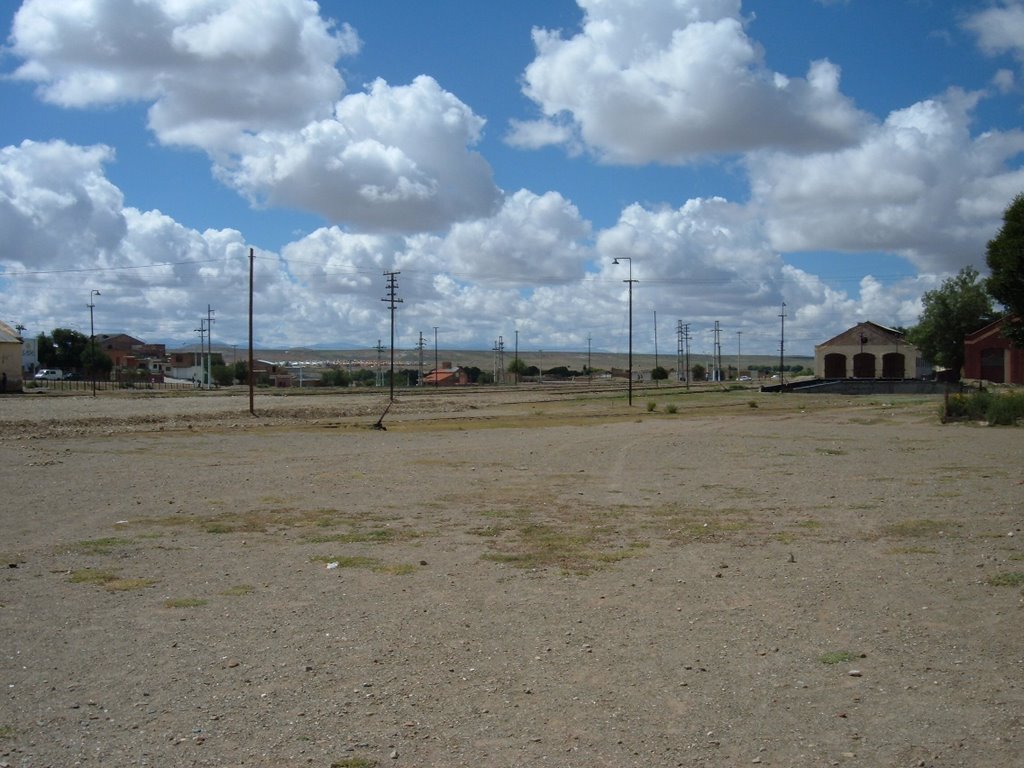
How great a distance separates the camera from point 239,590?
12.4 metres

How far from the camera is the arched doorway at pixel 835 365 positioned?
461 feet

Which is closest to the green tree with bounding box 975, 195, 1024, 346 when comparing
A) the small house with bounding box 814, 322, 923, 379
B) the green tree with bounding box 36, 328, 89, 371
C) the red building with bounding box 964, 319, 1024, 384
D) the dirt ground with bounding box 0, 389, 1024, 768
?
the dirt ground with bounding box 0, 389, 1024, 768

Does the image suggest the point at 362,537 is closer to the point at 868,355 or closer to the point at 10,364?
the point at 10,364

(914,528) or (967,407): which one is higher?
(967,407)

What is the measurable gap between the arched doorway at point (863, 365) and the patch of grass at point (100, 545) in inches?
5265

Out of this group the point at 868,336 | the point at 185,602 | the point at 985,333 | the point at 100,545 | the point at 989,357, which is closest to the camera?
the point at 185,602

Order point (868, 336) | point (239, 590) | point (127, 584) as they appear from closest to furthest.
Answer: point (239, 590) < point (127, 584) < point (868, 336)

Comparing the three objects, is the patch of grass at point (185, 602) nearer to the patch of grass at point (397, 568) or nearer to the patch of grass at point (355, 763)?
the patch of grass at point (397, 568)

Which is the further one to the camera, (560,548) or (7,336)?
(7,336)

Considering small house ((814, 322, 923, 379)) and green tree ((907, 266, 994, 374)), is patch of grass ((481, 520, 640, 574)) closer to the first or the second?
green tree ((907, 266, 994, 374))

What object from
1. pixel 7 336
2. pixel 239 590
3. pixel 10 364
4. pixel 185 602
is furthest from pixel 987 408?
pixel 7 336

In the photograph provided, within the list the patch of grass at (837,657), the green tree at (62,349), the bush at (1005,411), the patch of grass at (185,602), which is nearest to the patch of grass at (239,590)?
the patch of grass at (185,602)

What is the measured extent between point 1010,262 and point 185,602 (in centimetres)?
5135

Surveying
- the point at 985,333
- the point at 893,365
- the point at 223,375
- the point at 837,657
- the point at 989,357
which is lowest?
the point at 837,657
